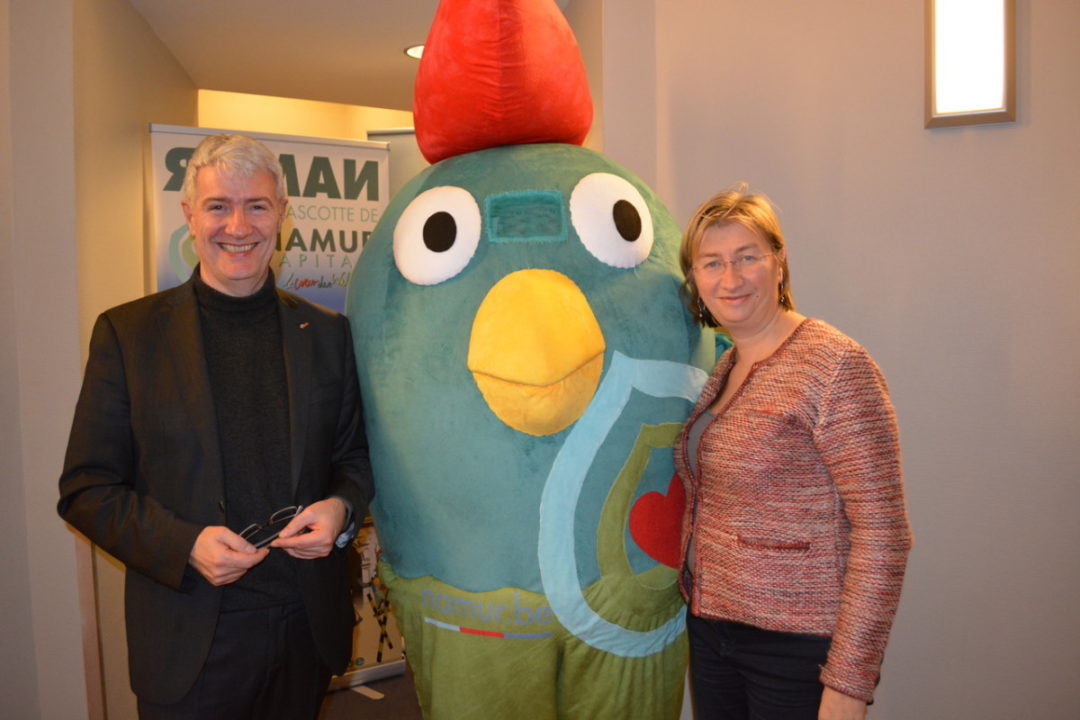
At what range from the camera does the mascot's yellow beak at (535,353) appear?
1.37 metres

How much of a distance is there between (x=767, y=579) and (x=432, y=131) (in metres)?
1.16

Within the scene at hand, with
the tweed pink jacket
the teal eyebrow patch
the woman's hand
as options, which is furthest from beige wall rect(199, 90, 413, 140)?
the woman's hand

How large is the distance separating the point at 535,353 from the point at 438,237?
0.36m

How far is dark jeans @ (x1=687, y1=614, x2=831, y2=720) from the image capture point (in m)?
1.26

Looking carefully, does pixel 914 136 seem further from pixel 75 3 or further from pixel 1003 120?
pixel 75 3

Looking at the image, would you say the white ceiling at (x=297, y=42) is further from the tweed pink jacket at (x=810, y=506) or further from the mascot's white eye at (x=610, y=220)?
the tweed pink jacket at (x=810, y=506)

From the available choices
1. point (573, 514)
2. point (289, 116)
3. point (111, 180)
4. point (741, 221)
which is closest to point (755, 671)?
point (573, 514)

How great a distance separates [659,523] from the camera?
1501 millimetres

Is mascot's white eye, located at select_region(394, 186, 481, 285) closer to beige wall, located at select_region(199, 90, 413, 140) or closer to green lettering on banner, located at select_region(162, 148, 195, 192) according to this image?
green lettering on banner, located at select_region(162, 148, 195, 192)

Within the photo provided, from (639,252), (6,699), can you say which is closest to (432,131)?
(639,252)

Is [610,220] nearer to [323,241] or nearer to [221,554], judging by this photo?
[221,554]

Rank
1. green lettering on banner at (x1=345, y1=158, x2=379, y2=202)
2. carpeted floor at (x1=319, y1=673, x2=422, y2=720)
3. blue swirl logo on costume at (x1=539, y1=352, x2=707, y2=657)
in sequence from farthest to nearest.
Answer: green lettering on banner at (x1=345, y1=158, x2=379, y2=202) → carpeted floor at (x1=319, y1=673, x2=422, y2=720) → blue swirl logo on costume at (x1=539, y1=352, x2=707, y2=657)

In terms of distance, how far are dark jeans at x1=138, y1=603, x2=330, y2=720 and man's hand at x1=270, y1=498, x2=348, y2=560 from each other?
136mm

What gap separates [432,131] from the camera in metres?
1.73
